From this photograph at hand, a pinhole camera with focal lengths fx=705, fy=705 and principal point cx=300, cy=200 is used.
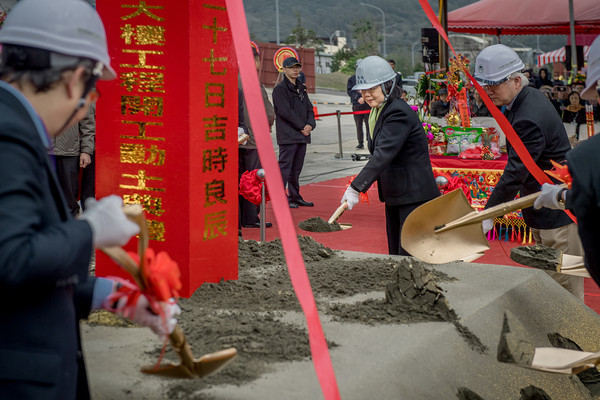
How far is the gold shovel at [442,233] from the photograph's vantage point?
354 centimetres

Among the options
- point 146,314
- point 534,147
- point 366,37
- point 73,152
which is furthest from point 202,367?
point 366,37

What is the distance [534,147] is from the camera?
12.3 feet

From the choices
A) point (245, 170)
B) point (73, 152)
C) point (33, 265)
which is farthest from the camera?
point (245, 170)

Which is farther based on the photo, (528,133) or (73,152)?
(73,152)

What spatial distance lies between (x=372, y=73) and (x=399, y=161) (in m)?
0.53

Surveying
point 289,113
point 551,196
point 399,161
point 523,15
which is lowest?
point 551,196

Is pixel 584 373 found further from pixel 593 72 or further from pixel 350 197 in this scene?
pixel 593 72

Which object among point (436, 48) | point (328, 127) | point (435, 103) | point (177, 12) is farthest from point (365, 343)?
point (328, 127)

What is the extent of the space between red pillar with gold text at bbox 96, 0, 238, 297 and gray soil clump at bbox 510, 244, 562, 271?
5.73ft

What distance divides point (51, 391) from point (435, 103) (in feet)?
20.9

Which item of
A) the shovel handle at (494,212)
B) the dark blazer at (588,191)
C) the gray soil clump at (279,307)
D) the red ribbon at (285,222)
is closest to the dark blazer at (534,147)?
the shovel handle at (494,212)

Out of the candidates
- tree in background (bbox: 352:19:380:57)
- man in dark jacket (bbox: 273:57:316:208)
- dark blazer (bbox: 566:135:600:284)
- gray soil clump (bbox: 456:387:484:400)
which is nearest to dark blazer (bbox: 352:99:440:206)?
gray soil clump (bbox: 456:387:484:400)

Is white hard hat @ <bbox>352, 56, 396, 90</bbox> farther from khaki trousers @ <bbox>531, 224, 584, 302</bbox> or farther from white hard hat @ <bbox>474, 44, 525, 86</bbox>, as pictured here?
khaki trousers @ <bbox>531, 224, 584, 302</bbox>

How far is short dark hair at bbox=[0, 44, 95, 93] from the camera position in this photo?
4.52 feet
